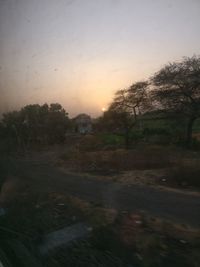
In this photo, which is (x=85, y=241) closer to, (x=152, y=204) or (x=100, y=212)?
(x=100, y=212)

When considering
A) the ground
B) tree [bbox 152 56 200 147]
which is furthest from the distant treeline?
the ground

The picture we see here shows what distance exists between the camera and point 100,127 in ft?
4.08

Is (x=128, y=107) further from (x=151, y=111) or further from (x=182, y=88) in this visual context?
(x=182, y=88)

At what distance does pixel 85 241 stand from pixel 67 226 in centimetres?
16

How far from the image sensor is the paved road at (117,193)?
1046mm

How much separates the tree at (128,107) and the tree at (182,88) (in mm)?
52

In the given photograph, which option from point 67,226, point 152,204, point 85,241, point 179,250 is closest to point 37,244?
point 67,226

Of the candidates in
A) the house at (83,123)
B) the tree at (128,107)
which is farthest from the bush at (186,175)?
the house at (83,123)

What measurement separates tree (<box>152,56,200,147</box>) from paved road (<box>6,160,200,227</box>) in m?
0.21

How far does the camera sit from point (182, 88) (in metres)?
1.09

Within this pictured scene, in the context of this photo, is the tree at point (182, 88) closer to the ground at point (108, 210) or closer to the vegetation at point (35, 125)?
the ground at point (108, 210)

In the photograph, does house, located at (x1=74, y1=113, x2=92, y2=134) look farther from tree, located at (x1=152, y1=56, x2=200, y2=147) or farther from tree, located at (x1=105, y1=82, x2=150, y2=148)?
tree, located at (x1=152, y1=56, x2=200, y2=147)

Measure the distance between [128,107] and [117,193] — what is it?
337 millimetres

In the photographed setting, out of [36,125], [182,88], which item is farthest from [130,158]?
[36,125]
